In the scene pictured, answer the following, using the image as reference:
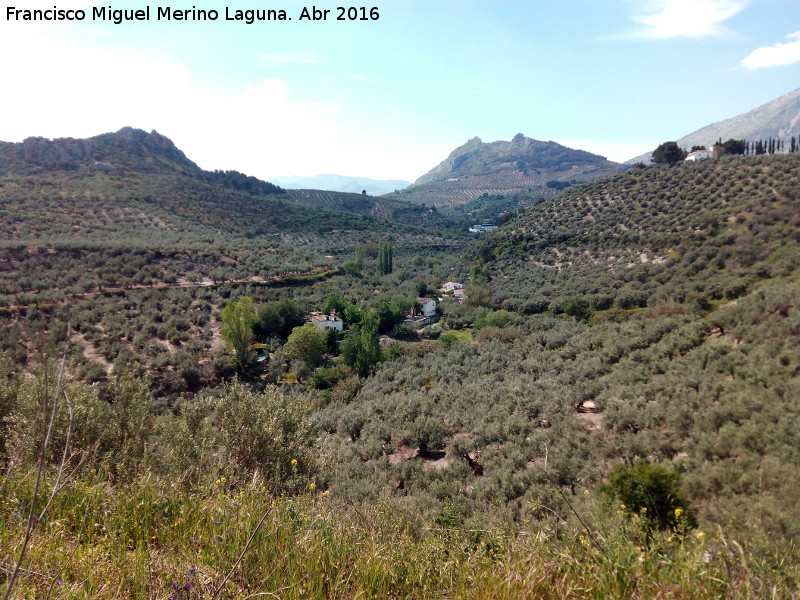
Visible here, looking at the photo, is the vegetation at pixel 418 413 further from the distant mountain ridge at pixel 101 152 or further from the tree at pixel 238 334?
the distant mountain ridge at pixel 101 152

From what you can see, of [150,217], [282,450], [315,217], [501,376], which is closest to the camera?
[282,450]

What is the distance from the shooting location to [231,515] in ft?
11.5

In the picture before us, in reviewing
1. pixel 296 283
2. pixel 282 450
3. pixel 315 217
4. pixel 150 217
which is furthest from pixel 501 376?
pixel 315 217

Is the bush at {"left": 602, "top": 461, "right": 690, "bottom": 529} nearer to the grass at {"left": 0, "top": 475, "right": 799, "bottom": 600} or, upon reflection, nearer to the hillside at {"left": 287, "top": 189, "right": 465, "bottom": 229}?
the grass at {"left": 0, "top": 475, "right": 799, "bottom": 600}

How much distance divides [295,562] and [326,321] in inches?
1305

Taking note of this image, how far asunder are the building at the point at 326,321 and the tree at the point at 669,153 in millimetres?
60006

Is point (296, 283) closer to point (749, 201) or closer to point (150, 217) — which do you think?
point (150, 217)

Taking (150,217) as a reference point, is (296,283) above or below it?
below

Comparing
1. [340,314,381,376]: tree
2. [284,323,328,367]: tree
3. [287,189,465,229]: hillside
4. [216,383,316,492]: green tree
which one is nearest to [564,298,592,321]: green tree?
[340,314,381,376]: tree

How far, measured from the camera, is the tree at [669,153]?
201 feet

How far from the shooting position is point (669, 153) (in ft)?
202

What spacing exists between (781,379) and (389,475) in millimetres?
11903

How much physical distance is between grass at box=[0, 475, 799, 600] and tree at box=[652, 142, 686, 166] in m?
74.8

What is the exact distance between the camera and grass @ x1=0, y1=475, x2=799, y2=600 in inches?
102
